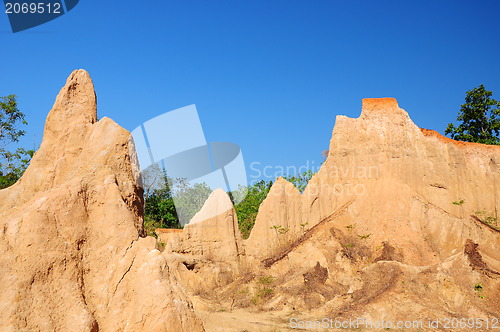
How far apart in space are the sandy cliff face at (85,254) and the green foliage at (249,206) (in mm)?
25122

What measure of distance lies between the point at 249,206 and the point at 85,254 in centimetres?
3470

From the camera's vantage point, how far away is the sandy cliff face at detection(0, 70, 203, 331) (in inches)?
259

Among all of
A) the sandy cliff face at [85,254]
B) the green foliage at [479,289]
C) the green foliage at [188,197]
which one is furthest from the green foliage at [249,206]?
the sandy cliff face at [85,254]

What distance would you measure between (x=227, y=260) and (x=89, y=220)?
15681mm

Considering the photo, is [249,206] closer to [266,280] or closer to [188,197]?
[188,197]

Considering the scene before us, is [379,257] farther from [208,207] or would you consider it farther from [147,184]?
[147,184]

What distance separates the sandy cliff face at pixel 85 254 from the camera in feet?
21.6

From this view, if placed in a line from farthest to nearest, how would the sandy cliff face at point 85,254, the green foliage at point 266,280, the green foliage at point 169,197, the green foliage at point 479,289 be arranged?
1. the green foliage at point 169,197
2. the green foliage at point 266,280
3. the green foliage at point 479,289
4. the sandy cliff face at point 85,254

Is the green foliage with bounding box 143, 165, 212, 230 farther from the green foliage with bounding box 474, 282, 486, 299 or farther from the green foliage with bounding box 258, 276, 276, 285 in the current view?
the green foliage with bounding box 474, 282, 486, 299

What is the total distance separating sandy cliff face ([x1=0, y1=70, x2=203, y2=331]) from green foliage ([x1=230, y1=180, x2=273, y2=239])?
25122mm

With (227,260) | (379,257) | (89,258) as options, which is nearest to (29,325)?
(89,258)

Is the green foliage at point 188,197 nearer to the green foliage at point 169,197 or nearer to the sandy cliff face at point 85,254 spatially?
the green foliage at point 169,197

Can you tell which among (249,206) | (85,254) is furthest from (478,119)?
(85,254)

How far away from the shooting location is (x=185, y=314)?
7.06m
